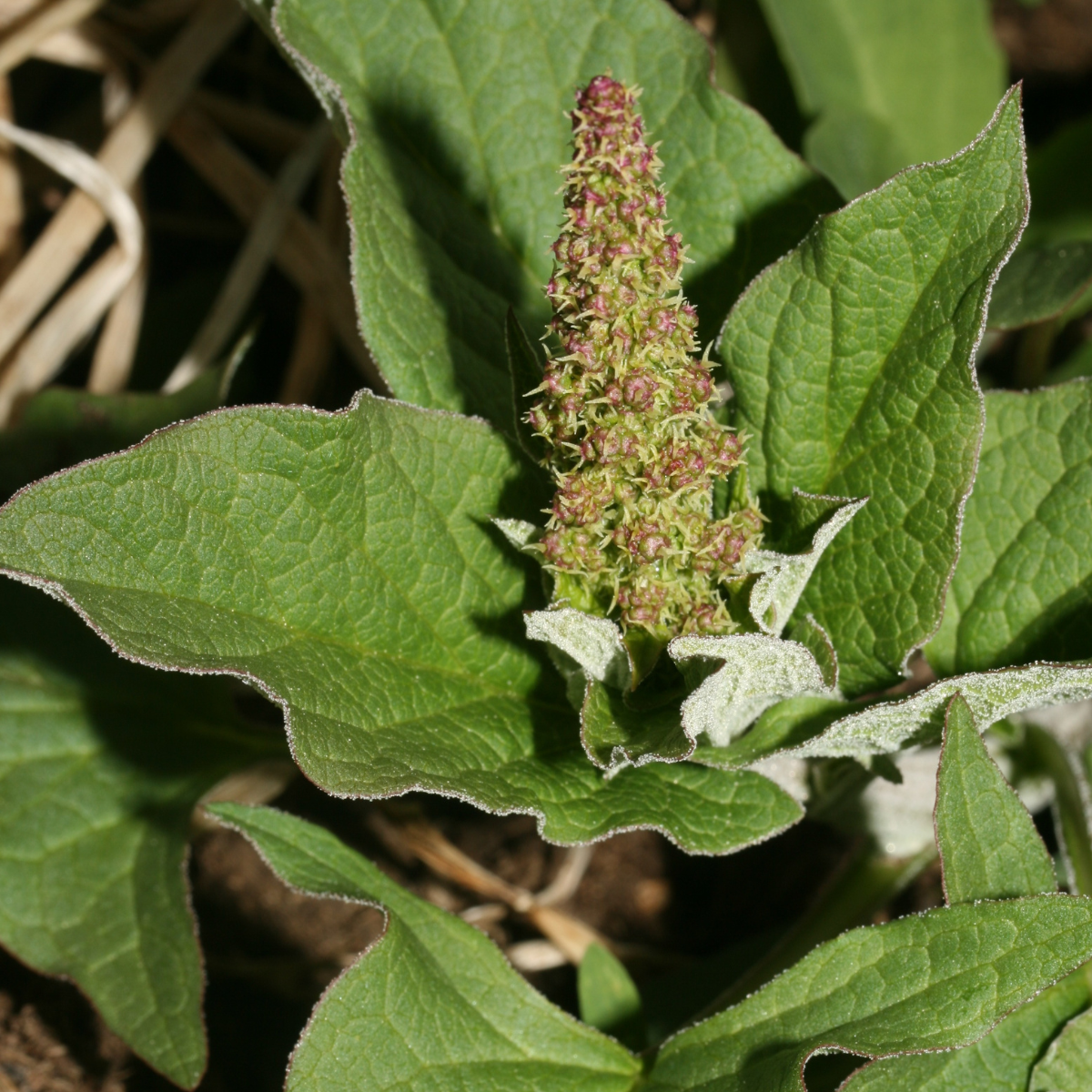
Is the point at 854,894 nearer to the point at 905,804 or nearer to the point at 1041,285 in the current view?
the point at 905,804

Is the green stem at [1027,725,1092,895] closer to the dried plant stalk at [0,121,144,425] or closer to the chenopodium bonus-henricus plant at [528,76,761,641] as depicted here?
the chenopodium bonus-henricus plant at [528,76,761,641]

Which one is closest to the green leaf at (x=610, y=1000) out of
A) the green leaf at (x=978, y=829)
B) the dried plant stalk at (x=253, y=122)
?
the green leaf at (x=978, y=829)

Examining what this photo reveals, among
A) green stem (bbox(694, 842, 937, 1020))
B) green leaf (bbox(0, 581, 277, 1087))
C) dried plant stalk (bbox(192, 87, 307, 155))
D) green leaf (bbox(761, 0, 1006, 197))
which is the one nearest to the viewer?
green leaf (bbox(0, 581, 277, 1087))

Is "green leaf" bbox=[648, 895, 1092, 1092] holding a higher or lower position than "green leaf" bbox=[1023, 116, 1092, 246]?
lower

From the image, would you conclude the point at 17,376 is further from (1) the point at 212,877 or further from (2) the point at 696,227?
(2) the point at 696,227

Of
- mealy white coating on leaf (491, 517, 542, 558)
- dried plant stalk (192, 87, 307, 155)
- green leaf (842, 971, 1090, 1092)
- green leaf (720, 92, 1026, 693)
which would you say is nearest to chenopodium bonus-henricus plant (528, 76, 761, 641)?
mealy white coating on leaf (491, 517, 542, 558)

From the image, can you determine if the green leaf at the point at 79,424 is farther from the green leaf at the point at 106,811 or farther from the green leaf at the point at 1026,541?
the green leaf at the point at 1026,541
